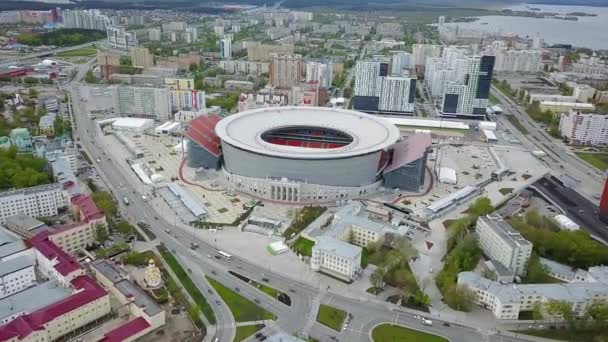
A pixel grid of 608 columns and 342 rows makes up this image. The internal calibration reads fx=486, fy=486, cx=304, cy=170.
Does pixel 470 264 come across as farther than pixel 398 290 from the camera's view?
Yes

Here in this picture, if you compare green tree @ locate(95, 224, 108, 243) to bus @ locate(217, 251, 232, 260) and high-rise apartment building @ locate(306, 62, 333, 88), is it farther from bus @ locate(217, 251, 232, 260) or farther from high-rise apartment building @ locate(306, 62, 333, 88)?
high-rise apartment building @ locate(306, 62, 333, 88)

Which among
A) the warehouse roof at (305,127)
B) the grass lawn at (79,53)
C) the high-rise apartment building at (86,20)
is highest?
the high-rise apartment building at (86,20)

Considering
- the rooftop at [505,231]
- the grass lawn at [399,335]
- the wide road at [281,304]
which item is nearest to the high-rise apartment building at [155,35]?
the wide road at [281,304]

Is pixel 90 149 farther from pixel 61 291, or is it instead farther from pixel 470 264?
→ pixel 470 264

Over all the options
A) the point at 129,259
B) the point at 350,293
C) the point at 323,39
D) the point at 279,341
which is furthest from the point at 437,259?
the point at 323,39

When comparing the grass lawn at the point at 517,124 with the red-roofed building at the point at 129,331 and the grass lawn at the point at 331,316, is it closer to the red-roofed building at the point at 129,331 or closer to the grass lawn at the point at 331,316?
the grass lawn at the point at 331,316

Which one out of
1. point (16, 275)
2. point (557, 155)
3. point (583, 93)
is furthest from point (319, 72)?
point (16, 275)
